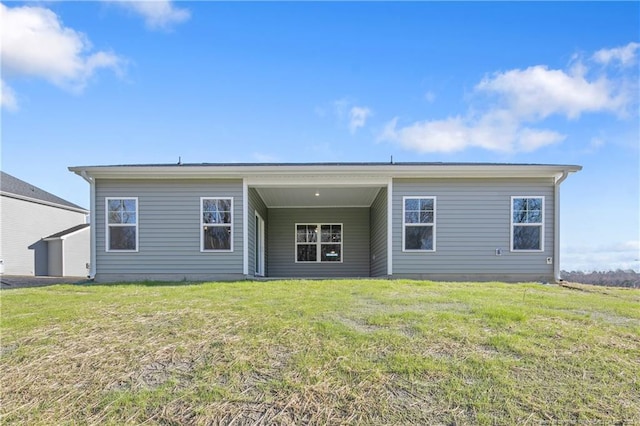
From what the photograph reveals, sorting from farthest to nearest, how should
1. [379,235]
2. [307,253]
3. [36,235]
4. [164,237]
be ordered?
1. [36,235]
2. [307,253]
3. [379,235]
4. [164,237]

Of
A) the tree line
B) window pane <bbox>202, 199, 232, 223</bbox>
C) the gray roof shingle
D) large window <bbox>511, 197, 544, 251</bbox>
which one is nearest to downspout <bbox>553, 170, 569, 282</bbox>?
large window <bbox>511, 197, 544, 251</bbox>

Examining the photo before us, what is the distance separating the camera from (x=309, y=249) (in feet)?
49.3

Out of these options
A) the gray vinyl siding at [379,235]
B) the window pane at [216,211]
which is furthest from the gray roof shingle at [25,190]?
the gray vinyl siding at [379,235]

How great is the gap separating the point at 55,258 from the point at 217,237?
14.2 m

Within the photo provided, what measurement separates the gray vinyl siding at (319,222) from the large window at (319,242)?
0.54 ft

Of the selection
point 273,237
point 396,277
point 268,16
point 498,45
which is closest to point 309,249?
point 273,237

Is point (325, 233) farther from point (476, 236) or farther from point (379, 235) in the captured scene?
point (476, 236)

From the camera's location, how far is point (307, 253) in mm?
15008

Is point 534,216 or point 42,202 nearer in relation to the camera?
point 534,216

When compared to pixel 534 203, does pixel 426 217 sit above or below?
below

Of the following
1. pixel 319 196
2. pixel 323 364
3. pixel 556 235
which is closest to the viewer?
pixel 323 364

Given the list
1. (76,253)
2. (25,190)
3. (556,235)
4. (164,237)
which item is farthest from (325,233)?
(25,190)

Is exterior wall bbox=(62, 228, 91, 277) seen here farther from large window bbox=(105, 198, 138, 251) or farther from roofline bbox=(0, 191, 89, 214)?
large window bbox=(105, 198, 138, 251)

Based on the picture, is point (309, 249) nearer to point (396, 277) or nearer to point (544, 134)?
point (396, 277)
